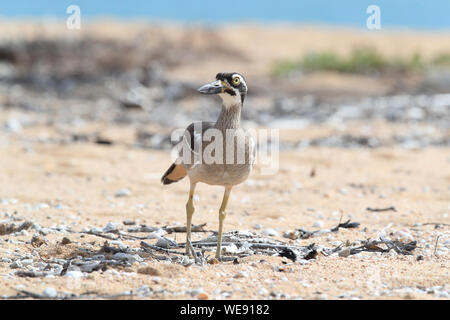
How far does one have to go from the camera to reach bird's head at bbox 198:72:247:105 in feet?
14.6

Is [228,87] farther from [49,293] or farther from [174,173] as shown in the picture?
[49,293]

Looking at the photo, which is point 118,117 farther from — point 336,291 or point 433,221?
point 336,291

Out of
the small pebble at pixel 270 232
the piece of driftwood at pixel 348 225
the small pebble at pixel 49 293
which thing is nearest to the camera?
the small pebble at pixel 49 293

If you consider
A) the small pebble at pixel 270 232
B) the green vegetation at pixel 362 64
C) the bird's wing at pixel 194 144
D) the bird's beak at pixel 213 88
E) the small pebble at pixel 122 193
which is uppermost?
the green vegetation at pixel 362 64

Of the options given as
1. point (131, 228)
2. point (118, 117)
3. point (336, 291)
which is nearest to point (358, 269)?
point (336, 291)

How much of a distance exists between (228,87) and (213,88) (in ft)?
0.43

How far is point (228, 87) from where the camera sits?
4.50m

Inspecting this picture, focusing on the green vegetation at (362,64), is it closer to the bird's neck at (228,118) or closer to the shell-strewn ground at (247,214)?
the shell-strewn ground at (247,214)

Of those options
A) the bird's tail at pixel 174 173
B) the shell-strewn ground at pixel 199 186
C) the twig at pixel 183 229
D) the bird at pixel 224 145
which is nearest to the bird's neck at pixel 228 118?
the bird at pixel 224 145

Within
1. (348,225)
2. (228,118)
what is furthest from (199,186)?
(228,118)

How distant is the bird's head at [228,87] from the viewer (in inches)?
175

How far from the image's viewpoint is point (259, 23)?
38.5 meters

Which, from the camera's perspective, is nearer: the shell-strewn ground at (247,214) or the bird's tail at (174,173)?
the shell-strewn ground at (247,214)

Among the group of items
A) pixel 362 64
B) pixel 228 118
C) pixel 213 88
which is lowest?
pixel 228 118
